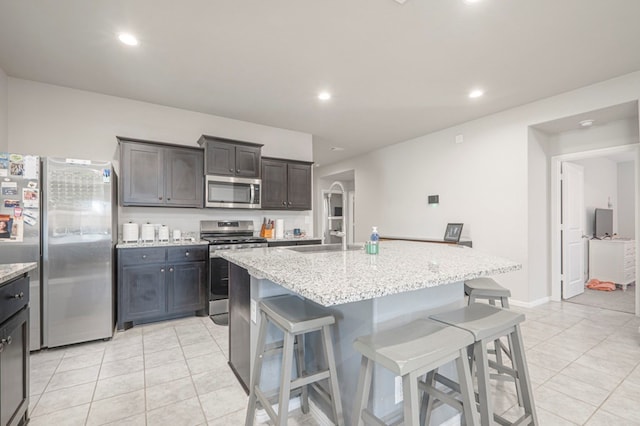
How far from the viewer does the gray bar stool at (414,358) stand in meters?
1.04

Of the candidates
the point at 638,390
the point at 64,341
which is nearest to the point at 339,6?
the point at 638,390

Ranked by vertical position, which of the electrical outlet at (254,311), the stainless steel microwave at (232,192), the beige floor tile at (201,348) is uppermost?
the stainless steel microwave at (232,192)

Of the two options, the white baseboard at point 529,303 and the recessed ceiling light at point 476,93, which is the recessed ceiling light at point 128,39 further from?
the white baseboard at point 529,303

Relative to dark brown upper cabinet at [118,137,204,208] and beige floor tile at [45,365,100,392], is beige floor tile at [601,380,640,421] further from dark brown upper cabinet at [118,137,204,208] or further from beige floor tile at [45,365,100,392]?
dark brown upper cabinet at [118,137,204,208]

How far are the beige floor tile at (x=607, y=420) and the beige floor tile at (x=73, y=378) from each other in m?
3.32

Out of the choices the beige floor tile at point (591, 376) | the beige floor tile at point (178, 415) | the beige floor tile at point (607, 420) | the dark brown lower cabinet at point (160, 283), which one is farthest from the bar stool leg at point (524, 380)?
the dark brown lower cabinet at point (160, 283)

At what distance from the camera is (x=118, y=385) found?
6.97ft

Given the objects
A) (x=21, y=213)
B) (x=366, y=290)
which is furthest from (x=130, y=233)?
(x=366, y=290)

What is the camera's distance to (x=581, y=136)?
4.07m

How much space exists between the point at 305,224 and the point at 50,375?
139 inches

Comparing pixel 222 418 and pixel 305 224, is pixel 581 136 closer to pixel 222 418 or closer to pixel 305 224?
pixel 305 224

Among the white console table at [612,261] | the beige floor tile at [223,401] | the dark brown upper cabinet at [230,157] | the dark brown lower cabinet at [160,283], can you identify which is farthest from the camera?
the white console table at [612,261]

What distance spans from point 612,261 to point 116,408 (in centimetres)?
735

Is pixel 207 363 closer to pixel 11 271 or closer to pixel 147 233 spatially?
pixel 11 271
